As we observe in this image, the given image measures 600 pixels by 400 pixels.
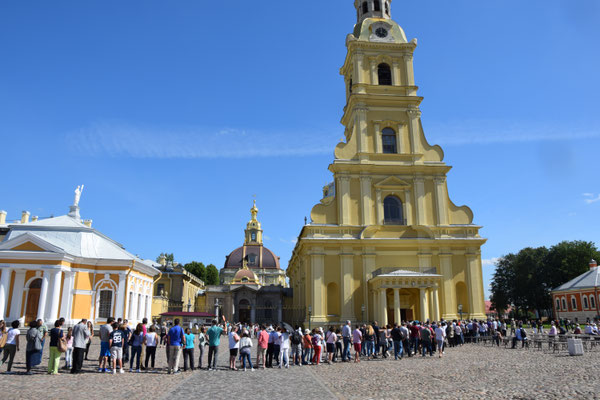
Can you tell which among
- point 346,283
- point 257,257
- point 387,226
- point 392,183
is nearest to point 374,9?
point 392,183

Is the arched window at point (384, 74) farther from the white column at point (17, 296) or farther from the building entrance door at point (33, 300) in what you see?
the white column at point (17, 296)

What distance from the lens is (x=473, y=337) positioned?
2866 centimetres

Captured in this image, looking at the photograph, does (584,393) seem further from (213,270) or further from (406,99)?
(213,270)

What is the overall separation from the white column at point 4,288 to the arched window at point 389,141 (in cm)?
2879

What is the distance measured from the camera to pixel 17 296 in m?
27.8

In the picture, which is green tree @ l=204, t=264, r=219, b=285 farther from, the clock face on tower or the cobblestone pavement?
the cobblestone pavement

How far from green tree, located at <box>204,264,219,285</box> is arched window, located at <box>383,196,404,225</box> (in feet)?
224

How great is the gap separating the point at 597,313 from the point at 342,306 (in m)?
34.7

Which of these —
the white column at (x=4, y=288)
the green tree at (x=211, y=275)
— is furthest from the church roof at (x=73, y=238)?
the green tree at (x=211, y=275)

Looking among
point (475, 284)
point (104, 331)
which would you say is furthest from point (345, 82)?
point (104, 331)

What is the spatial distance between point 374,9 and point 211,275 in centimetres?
7134

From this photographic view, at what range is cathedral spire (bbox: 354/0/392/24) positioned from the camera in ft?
146

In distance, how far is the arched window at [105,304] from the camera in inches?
1169

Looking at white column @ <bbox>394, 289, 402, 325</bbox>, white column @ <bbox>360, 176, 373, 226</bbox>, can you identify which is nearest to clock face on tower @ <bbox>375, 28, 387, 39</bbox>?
white column @ <bbox>360, 176, 373, 226</bbox>
